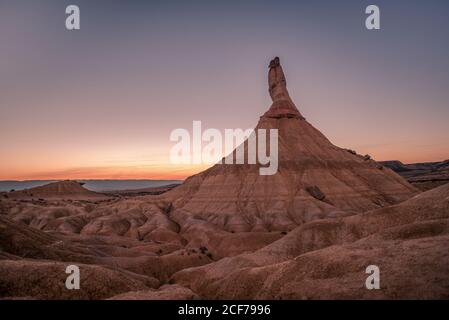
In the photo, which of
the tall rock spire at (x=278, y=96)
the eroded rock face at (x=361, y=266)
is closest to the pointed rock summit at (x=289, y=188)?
the tall rock spire at (x=278, y=96)

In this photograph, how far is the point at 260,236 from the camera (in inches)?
2338

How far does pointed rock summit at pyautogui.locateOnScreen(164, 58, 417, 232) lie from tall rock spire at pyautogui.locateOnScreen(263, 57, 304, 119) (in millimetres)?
281

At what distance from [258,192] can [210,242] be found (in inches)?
885

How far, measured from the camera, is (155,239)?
67.7 metres

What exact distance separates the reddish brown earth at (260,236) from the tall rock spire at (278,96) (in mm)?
368

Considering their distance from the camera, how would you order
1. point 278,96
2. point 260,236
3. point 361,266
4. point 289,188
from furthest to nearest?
1. point 278,96
2. point 289,188
3. point 260,236
4. point 361,266

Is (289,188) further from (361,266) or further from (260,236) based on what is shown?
(361,266)

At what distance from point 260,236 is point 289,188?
23.9 metres

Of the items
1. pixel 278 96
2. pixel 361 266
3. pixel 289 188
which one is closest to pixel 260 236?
pixel 289 188

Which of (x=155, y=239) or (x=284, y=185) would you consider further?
(x=284, y=185)

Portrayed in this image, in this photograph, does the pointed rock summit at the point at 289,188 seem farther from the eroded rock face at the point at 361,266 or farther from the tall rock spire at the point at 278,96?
the eroded rock face at the point at 361,266
